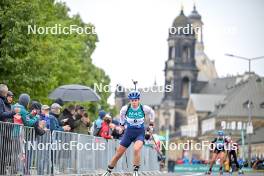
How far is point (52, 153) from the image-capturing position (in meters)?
22.8

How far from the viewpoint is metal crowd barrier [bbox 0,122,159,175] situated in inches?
792

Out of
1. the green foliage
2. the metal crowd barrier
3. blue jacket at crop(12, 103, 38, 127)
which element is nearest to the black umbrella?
the metal crowd barrier

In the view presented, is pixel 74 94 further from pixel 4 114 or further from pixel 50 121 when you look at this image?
pixel 4 114

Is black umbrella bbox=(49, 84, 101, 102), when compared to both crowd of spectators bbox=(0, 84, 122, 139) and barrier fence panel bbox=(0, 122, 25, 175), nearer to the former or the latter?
crowd of spectators bbox=(0, 84, 122, 139)

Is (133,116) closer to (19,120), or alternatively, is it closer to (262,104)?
(19,120)

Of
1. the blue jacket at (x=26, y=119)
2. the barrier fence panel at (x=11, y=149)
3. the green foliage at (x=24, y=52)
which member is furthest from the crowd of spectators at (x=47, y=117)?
the green foliage at (x=24, y=52)

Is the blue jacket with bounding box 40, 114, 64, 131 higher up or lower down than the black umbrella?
lower down

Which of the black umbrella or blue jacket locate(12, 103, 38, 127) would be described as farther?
the black umbrella

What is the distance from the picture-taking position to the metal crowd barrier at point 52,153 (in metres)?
20.1

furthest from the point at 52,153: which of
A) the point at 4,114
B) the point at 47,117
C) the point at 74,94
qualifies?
the point at 74,94

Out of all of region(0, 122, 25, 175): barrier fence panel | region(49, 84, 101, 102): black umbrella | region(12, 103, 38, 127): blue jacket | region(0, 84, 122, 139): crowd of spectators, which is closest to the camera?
region(0, 122, 25, 175): barrier fence panel

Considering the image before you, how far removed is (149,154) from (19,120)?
1312 cm

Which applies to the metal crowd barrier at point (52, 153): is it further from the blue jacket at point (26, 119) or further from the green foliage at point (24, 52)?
the green foliage at point (24, 52)

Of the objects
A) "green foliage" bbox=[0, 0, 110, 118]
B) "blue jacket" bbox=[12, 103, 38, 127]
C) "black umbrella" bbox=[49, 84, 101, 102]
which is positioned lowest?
"blue jacket" bbox=[12, 103, 38, 127]
